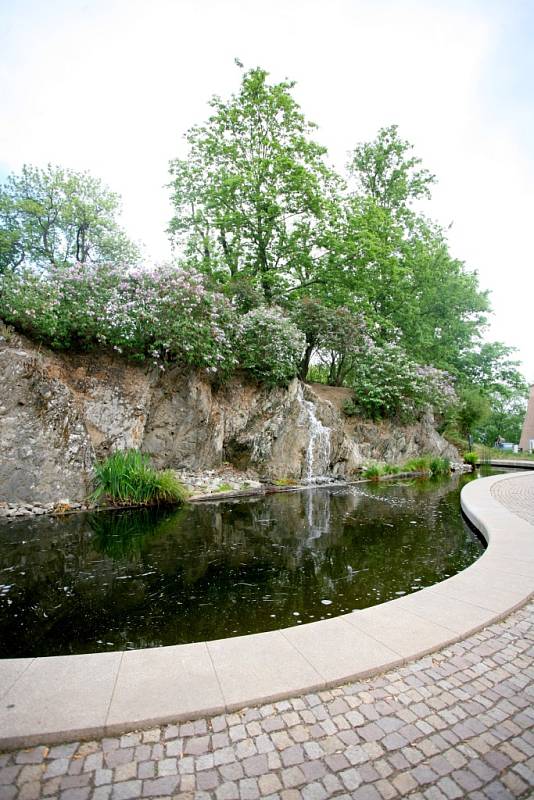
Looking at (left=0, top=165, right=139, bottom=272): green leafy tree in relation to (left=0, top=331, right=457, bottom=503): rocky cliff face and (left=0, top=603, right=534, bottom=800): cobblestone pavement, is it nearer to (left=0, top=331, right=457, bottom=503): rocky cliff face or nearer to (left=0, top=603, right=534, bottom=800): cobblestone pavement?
(left=0, top=331, right=457, bottom=503): rocky cliff face

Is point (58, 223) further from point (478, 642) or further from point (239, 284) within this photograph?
point (478, 642)

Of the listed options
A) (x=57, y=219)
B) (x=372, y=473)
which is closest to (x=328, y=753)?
(x=372, y=473)

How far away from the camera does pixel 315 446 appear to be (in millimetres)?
13547

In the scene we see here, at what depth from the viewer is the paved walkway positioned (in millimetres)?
1757

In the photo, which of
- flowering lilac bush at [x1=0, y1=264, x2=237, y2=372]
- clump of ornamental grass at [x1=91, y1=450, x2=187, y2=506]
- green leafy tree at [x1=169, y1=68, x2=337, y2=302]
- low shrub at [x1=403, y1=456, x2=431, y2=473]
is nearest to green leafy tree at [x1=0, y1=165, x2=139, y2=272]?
green leafy tree at [x1=169, y1=68, x2=337, y2=302]

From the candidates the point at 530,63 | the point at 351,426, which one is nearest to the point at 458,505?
the point at 351,426

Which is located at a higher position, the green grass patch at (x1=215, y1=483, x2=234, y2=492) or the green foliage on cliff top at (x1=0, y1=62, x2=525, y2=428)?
the green foliage on cliff top at (x1=0, y1=62, x2=525, y2=428)

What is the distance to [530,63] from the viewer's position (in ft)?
22.9

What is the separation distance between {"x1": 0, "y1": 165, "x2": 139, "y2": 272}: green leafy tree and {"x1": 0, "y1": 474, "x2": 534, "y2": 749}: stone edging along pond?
13873mm

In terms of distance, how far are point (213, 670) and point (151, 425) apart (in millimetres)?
9357

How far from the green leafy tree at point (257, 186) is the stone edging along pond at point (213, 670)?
41.9 feet

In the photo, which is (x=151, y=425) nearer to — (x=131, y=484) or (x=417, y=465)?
(x=131, y=484)

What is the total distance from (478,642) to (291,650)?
1.54 meters

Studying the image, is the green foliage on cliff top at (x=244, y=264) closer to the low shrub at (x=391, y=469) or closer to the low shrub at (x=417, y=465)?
the low shrub at (x=417, y=465)
